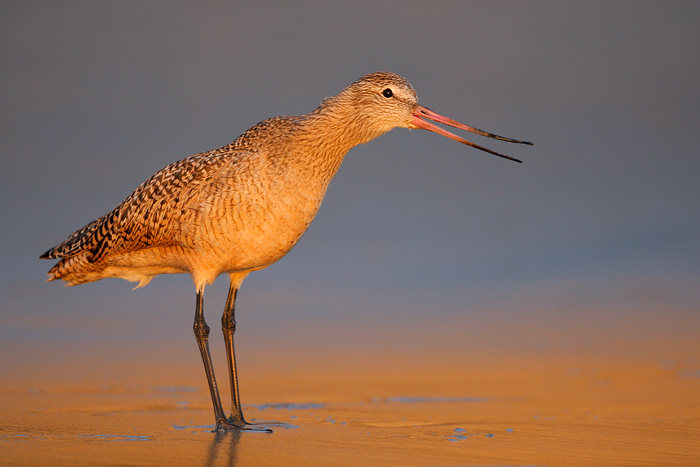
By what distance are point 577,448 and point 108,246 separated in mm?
4557

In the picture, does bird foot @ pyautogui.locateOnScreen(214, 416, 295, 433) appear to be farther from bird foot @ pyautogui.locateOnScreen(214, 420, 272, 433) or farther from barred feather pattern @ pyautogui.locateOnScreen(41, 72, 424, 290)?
barred feather pattern @ pyautogui.locateOnScreen(41, 72, 424, 290)

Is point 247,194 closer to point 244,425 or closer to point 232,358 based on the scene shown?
point 232,358

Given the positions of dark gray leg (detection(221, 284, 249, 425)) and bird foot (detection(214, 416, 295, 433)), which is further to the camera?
dark gray leg (detection(221, 284, 249, 425))

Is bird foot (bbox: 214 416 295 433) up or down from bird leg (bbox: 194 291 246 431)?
down

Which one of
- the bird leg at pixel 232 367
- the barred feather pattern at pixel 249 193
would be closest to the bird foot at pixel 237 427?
the bird leg at pixel 232 367

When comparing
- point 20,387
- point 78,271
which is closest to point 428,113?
point 78,271

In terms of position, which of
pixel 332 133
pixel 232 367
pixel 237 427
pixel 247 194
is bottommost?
pixel 237 427

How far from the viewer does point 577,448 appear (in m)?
6.53

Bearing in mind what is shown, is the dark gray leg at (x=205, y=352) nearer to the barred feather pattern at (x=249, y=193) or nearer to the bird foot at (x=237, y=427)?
the bird foot at (x=237, y=427)

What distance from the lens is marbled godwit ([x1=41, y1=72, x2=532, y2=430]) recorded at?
771 cm

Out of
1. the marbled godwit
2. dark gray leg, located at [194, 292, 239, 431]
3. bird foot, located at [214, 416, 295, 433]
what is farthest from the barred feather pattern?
bird foot, located at [214, 416, 295, 433]

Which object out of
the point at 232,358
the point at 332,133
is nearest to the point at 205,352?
the point at 232,358

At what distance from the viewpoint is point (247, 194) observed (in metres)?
7.69

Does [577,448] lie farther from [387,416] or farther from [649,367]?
[649,367]
